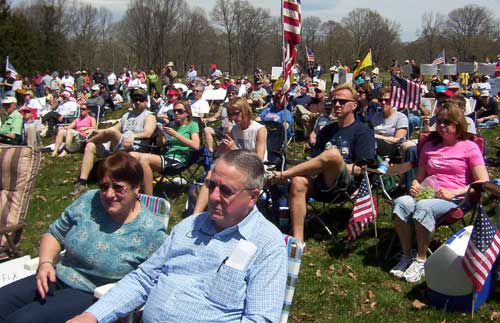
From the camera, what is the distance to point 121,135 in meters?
7.58

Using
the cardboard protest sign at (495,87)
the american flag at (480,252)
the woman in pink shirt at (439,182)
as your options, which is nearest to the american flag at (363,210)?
the woman in pink shirt at (439,182)

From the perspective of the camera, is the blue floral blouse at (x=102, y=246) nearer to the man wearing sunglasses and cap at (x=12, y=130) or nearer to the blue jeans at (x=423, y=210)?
the blue jeans at (x=423, y=210)

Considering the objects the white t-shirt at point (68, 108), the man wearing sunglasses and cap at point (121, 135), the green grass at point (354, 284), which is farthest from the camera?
the white t-shirt at point (68, 108)

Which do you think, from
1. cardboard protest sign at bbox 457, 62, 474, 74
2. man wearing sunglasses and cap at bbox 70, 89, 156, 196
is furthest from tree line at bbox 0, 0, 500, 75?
man wearing sunglasses and cap at bbox 70, 89, 156, 196

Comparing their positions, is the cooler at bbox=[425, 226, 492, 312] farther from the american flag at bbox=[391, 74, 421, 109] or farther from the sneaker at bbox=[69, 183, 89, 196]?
the sneaker at bbox=[69, 183, 89, 196]

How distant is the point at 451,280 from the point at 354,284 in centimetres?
89

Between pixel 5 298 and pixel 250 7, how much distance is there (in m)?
56.3

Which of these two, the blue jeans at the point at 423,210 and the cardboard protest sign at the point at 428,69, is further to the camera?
the cardboard protest sign at the point at 428,69

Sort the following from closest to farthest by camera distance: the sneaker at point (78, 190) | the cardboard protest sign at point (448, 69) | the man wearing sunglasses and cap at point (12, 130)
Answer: the sneaker at point (78, 190)
the man wearing sunglasses and cap at point (12, 130)
the cardboard protest sign at point (448, 69)

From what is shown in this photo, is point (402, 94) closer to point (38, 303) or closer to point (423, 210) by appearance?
point (423, 210)

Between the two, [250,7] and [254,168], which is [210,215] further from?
[250,7]

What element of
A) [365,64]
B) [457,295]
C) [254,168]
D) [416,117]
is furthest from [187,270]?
[365,64]

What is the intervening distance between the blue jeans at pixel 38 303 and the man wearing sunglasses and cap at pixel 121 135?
4507mm

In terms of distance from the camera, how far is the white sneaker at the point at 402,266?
458 cm
